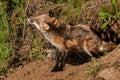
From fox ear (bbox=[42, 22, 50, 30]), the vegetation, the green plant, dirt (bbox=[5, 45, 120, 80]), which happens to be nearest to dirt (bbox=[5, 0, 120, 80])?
dirt (bbox=[5, 45, 120, 80])

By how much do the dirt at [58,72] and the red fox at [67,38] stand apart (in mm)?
256

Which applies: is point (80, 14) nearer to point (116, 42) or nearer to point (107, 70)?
point (116, 42)

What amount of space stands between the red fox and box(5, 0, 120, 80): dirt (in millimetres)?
256

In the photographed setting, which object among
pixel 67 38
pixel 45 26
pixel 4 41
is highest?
pixel 45 26

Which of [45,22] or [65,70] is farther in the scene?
[45,22]

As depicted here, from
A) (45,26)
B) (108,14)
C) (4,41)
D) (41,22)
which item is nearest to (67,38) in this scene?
(45,26)

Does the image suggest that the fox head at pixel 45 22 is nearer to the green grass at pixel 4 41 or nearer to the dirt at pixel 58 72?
the dirt at pixel 58 72

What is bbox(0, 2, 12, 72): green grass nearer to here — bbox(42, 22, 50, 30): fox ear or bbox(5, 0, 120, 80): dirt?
bbox(5, 0, 120, 80): dirt

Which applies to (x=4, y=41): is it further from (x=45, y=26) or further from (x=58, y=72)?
(x=58, y=72)

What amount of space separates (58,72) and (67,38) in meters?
0.61

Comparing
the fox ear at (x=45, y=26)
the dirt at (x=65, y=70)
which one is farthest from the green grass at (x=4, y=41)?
the fox ear at (x=45, y=26)

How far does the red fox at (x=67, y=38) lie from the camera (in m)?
7.25

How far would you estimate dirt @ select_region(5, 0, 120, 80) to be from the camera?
20.5 ft

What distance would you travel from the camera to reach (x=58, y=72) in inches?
283
